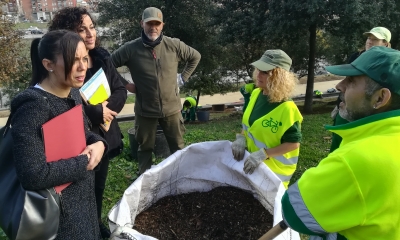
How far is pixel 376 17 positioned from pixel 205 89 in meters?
6.95

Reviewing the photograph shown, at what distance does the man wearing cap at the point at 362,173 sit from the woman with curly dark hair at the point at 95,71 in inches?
57.8

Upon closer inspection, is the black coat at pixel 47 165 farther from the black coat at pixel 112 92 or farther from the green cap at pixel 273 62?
the green cap at pixel 273 62

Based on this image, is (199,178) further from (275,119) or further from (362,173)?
(362,173)

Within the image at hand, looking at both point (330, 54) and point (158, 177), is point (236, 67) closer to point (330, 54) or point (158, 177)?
point (330, 54)

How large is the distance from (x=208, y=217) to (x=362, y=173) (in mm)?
1330

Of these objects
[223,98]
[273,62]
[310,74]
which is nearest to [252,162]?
[273,62]

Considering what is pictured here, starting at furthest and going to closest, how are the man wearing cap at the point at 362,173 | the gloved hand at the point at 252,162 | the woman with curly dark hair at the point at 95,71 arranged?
1. the woman with curly dark hair at the point at 95,71
2. the gloved hand at the point at 252,162
3. the man wearing cap at the point at 362,173

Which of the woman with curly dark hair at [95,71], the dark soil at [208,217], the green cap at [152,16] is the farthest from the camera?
the green cap at [152,16]

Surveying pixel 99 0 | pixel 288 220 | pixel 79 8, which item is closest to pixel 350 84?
pixel 288 220

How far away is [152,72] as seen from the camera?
11.9ft

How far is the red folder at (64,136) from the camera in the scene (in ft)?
5.00

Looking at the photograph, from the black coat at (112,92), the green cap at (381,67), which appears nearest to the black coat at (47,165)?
the black coat at (112,92)

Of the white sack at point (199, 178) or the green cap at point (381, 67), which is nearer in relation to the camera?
the green cap at point (381, 67)

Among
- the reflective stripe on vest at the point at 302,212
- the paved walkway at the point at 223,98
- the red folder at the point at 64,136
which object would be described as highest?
the red folder at the point at 64,136
